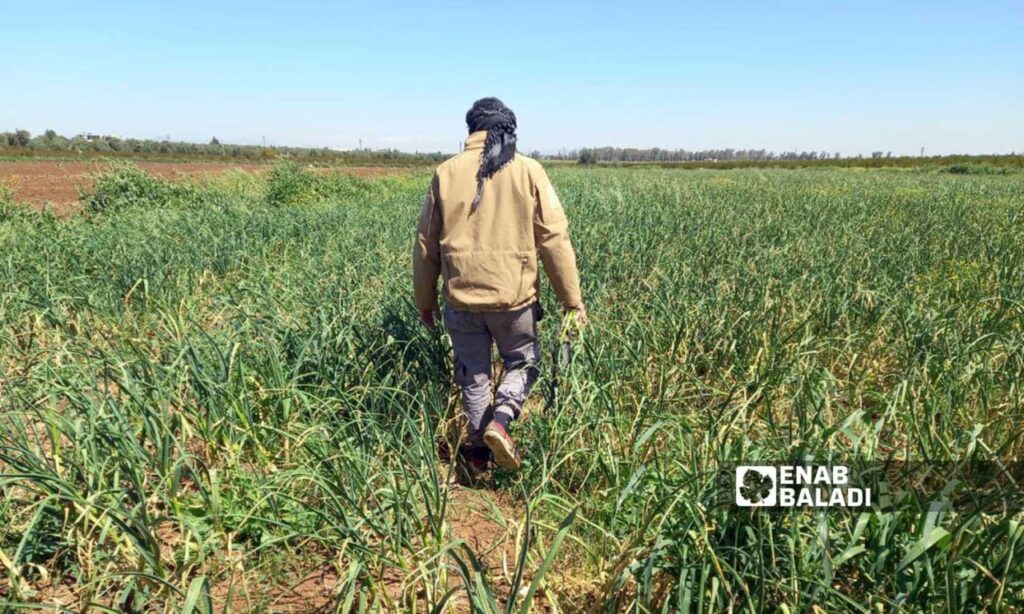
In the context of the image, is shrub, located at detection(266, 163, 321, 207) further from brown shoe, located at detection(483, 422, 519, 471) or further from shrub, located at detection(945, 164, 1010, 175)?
shrub, located at detection(945, 164, 1010, 175)

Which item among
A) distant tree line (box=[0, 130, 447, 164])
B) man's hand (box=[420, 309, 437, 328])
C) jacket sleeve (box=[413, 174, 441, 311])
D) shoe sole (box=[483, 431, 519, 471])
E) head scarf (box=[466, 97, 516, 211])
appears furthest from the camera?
distant tree line (box=[0, 130, 447, 164])

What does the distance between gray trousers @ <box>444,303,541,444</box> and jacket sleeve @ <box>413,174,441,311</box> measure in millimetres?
173

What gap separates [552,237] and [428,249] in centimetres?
63

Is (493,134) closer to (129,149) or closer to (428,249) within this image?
(428,249)

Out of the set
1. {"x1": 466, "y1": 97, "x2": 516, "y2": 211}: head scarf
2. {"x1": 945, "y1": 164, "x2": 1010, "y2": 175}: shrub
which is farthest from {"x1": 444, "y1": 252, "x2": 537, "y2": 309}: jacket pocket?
{"x1": 945, "y1": 164, "x2": 1010, "y2": 175}: shrub

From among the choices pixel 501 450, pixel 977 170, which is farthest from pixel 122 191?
pixel 977 170

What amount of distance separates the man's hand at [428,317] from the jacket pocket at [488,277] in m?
0.43

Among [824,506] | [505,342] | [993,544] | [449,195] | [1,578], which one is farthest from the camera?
[505,342]

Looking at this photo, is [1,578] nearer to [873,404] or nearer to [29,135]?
[873,404]

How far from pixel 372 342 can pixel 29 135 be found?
7425 cm

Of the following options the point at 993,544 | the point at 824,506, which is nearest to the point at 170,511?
the point at 824,506

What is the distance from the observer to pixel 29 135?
5491cm

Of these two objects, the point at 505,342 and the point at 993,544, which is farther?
the point at 505,342

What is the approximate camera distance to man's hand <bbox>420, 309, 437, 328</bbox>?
9.53ft
